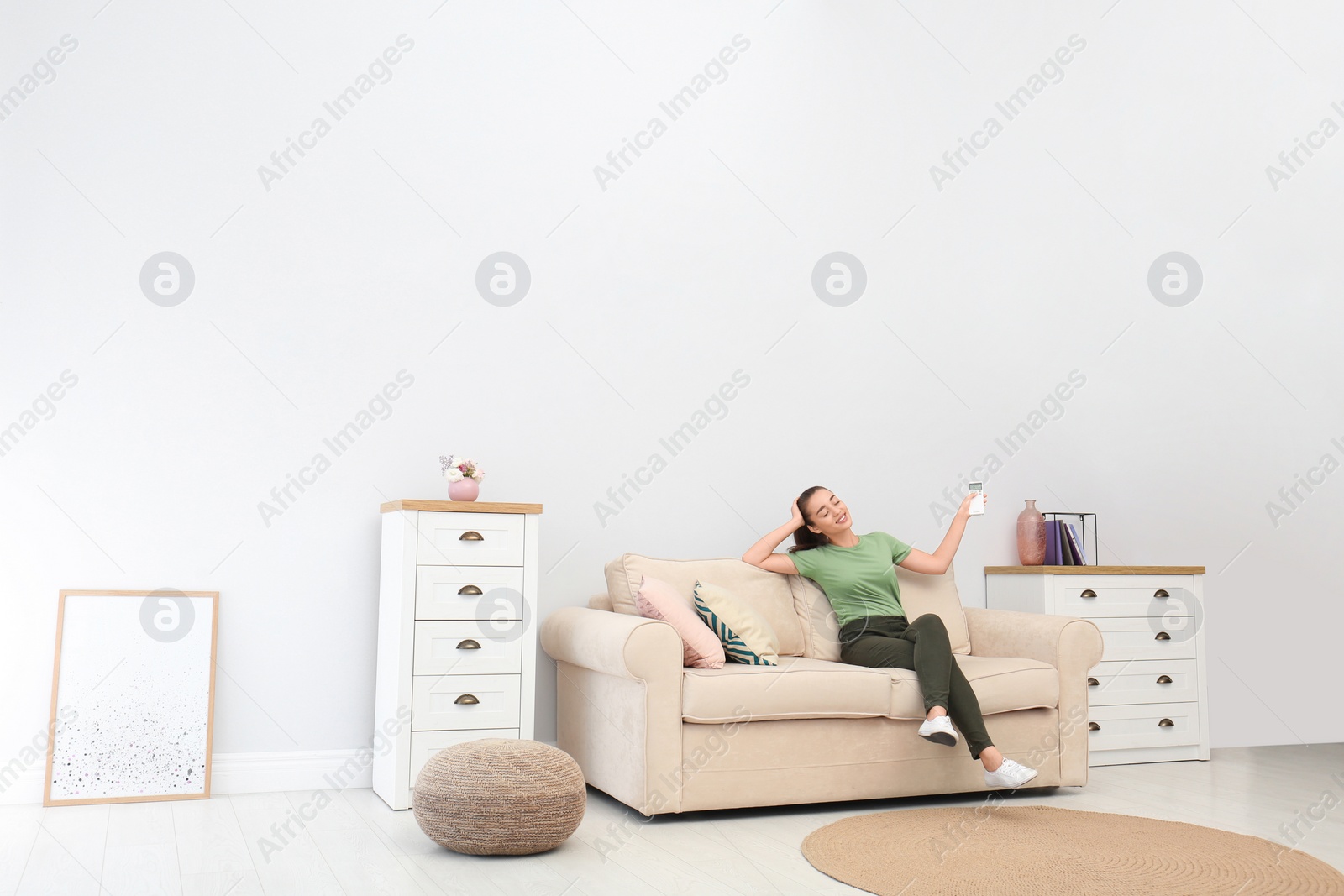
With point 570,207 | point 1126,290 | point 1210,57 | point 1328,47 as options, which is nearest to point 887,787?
point 570,207

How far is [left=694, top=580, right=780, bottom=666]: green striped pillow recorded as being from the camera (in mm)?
3520

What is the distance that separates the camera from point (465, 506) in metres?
3.45

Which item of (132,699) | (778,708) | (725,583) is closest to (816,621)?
(725,583)

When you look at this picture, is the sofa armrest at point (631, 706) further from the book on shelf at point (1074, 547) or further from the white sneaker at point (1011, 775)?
the book on shelf at point (1074, 547)

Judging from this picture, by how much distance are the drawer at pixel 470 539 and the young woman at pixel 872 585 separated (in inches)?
37.0

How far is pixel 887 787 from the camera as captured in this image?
3355 mm

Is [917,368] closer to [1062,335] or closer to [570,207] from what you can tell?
[1062,335]

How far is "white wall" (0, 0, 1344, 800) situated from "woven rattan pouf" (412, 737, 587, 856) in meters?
1.12

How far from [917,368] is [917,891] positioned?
2.73 metres

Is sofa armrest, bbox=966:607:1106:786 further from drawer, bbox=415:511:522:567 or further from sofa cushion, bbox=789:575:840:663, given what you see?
drawer, bbox=415:511:522:567

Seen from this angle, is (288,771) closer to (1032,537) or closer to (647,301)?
(647,301)

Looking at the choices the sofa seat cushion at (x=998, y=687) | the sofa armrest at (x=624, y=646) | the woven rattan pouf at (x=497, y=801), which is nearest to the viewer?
the woven rattan pouf at (x=497, y=801)

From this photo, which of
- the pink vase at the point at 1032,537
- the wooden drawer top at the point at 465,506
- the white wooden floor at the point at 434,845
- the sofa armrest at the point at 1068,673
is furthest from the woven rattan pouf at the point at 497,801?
the pink vase at the point at 1032,537

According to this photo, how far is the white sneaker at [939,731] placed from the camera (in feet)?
10.3
